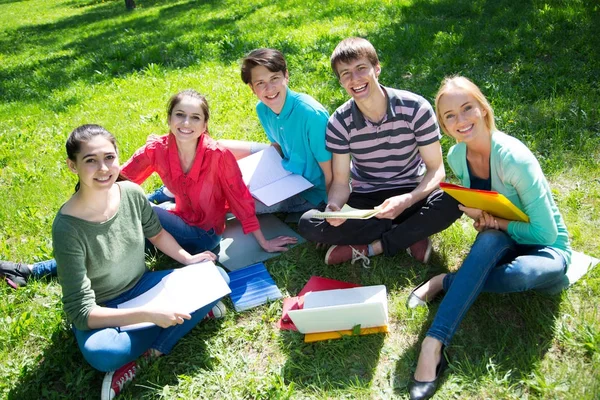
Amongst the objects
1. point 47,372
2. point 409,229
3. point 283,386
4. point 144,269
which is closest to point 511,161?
point 409,229

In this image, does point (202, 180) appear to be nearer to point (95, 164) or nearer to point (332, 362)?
point (95, 164)

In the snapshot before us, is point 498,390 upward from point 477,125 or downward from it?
downward

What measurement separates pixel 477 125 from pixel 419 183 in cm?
71

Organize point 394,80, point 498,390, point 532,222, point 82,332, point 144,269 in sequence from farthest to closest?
point 394,80
point 144,269
point 82,332
point 532,222
point 498,390

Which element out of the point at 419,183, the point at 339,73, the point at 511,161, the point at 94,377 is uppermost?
the point at 339,73

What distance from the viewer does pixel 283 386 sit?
8.04ft

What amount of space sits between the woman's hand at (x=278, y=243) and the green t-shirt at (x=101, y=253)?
72cm

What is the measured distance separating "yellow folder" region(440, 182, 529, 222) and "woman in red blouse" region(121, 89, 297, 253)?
132 cm

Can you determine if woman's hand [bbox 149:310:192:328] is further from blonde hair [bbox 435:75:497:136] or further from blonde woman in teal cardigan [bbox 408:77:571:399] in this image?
blonde hair [bbox 435:75:497:136]

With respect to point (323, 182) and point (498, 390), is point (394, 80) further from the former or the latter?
point (498, 390)

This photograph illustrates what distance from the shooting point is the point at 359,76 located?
9.62 ft

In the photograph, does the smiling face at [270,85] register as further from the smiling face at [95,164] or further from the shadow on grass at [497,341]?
the shadow on grass at [497,341]

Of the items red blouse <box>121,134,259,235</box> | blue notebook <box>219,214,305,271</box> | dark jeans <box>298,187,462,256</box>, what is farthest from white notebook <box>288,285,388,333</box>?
red blouse <box>121,134,259,235</box>

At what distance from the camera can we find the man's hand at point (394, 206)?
114 inches
